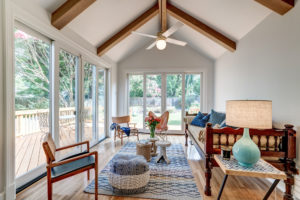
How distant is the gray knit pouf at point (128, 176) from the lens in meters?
1.90

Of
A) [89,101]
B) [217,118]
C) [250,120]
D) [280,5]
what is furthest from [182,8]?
[89,101]

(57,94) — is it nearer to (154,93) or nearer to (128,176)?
(128,176)

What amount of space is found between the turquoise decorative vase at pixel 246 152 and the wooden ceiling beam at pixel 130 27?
10.9 feet

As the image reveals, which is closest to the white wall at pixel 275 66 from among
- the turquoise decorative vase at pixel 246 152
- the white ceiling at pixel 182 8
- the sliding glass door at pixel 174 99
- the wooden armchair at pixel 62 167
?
the white ceiling at pixel 182 8

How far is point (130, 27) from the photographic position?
12.2 feet

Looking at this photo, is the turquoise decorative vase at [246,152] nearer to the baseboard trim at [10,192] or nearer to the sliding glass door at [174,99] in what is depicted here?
the baseboard trim at [10,192]

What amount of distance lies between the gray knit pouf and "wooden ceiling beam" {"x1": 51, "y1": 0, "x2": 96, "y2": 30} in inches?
92.0

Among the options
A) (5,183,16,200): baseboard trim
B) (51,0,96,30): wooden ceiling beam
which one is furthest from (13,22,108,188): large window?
(51,0,96,30): wooden ceiling beam

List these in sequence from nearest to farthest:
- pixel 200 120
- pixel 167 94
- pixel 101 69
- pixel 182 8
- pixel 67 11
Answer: pixel 67 11 → pixel 182 8 → pixel 200 120 → pixel 101 69 → pixel 167 94

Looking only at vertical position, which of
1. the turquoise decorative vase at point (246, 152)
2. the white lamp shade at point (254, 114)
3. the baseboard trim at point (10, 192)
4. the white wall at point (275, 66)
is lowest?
the baseboard trim at point (10, 192)

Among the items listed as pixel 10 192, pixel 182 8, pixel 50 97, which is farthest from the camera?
pixel 182 8

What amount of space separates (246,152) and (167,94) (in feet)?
12.5

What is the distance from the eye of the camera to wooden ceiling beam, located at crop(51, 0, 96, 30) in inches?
91.0

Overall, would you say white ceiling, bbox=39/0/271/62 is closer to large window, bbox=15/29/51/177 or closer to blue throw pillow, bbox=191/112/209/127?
large window, bbox=15/29/51/177
